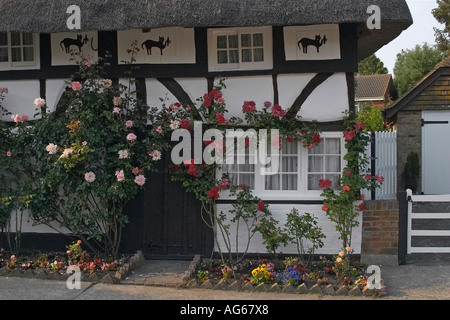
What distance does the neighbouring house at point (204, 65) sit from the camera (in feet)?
25.1

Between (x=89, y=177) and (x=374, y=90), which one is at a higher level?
(x=374, y=90)

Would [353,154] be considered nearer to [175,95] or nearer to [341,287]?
[341,287]

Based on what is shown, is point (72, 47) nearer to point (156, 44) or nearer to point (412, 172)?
point (156, 44)

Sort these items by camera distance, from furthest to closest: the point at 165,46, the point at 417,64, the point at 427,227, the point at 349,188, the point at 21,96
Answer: the point at 417,64, the point at 427,227, the point at 21,96, the point at 165,46, the point at 349,188

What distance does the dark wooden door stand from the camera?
27.2 feet

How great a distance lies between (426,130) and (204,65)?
25.8 ft

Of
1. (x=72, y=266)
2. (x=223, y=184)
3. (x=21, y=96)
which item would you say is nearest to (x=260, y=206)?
(x=223, y=184)

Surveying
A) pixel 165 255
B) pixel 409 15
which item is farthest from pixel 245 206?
pixel 409 15

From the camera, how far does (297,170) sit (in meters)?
8.09

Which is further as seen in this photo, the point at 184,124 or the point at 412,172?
the point at 412,172

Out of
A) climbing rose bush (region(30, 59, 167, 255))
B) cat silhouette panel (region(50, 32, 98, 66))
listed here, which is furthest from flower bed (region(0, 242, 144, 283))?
cat silhouette panel (region(50, 32, 98, 66))

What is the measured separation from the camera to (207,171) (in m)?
7.95

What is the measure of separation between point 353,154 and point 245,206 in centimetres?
165

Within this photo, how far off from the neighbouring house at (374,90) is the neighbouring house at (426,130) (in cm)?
2078
